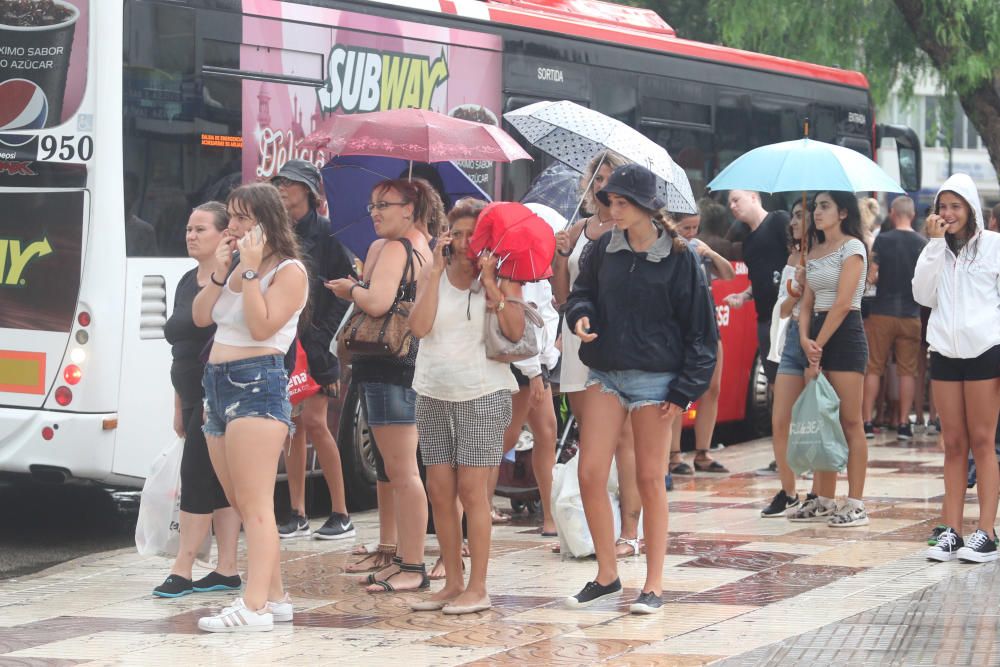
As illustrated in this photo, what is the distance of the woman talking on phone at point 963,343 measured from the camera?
8203 millimetres

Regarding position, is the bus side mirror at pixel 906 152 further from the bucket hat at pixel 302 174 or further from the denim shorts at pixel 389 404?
the denim shorts at pixel 389 404

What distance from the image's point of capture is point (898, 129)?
669 inches

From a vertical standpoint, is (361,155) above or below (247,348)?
above

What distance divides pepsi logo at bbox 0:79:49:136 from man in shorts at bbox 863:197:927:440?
25.9ft

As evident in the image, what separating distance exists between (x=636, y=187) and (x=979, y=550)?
8.89 ft

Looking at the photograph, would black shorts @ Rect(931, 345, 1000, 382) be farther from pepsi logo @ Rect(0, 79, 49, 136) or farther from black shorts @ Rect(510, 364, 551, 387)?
pepsi logo @ Rect(0, 79, 49, 136)

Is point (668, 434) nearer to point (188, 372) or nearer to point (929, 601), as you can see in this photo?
point (929, 601)

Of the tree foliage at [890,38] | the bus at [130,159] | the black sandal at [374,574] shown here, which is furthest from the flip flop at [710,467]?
the tree foliage at [890,38]

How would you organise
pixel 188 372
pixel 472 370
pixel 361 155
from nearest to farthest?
1. pixel 472 370
2. pixel 188 372
3. pixel 361 155

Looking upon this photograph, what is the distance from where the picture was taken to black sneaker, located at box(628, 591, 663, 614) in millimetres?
6930

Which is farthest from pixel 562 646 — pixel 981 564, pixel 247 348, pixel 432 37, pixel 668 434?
pixel 432 37

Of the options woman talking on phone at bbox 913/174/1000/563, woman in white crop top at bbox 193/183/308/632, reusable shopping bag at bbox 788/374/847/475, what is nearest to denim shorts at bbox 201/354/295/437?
woman in white crop top at bbox 193/183/308/632

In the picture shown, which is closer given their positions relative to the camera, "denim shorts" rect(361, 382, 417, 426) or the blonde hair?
"denim shorts" rect(361, 382, 417, 426)

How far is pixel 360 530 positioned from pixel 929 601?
139 inches
